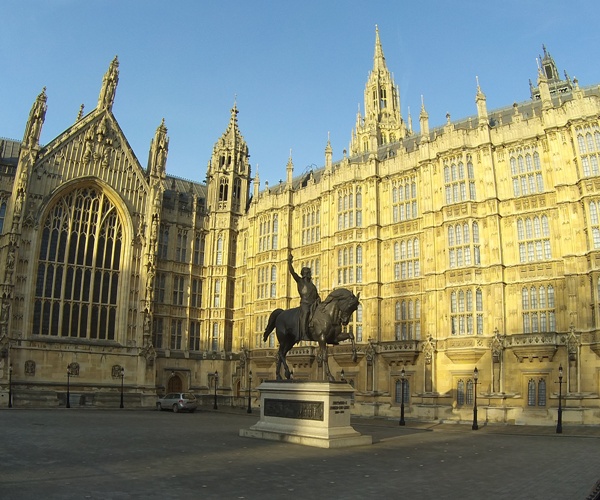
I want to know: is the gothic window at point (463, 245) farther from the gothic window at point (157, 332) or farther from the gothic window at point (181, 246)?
the gothic window at point (157, 332)

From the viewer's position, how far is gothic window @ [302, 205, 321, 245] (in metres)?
49.4

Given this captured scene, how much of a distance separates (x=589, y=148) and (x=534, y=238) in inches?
250

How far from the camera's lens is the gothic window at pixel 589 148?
34.0m

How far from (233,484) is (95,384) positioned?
38.4 metres

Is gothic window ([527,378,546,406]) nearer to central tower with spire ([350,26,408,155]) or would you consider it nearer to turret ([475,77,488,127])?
turret ([475,77,488,127])

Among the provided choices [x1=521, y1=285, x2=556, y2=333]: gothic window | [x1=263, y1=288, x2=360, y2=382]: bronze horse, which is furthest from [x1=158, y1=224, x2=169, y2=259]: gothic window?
[x1=263, y1=288, x2=360, y2=382]: bronze horse

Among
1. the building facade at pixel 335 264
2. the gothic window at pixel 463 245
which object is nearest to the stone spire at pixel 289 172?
the building facade at pixel 335 264

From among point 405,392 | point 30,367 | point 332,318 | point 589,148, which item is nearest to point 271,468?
point 332,318

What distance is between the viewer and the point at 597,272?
32.2 metres

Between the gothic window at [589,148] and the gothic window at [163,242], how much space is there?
120 ft

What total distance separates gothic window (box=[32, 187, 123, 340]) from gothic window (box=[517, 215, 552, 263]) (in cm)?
3365

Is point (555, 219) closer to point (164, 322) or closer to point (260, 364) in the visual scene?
point (260, 364)

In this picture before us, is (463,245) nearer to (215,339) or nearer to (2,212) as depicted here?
(215,339)

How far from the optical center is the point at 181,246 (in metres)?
55.1
